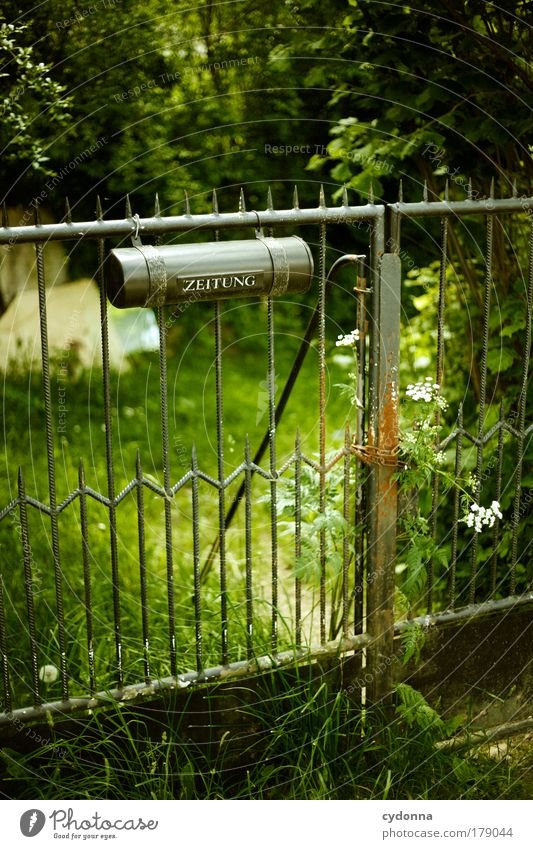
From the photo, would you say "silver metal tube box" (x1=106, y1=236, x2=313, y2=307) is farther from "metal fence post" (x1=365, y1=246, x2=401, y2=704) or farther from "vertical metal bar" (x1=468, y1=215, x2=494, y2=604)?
"vertical metal bar" (x1=468, y1=215, x2=494, y2=604)

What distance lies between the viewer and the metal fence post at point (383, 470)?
3.24 m

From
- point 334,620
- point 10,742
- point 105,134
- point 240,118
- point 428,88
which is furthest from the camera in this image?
point 240,118

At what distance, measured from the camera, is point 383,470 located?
3361mm

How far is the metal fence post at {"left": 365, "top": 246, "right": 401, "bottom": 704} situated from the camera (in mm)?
3240

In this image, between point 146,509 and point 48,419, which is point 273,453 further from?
point 146,509

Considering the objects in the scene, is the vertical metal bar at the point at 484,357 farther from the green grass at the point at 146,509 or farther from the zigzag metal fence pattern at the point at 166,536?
the green grass at the point at 146,509

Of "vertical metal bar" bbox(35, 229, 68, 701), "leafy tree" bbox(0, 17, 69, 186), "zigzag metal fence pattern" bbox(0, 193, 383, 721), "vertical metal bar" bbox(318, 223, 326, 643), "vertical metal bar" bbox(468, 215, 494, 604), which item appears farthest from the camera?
"leafy tree" bbox(0, 17, 69, 186)


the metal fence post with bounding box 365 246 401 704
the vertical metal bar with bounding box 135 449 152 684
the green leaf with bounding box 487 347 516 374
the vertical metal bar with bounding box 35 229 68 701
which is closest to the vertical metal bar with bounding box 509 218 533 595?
the green leaf with bounding box 487 347 516 374

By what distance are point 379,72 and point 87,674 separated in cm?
298

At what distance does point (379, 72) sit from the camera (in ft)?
14.5

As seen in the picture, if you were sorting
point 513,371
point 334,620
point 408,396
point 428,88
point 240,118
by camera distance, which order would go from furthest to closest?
point 240,118 → point 513,371 → point 428,88 → point 334,620 → point 408,396
